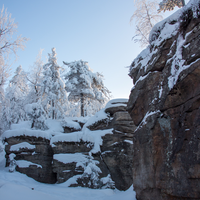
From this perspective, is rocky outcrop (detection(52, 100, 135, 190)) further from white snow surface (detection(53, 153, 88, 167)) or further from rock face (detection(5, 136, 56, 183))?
rock face (detection(5, 136, 56, 183))

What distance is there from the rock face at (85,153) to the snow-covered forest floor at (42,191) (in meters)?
0.71

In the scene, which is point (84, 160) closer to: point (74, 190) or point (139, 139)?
point (74, 190)

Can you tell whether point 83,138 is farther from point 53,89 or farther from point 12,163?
point 53,89

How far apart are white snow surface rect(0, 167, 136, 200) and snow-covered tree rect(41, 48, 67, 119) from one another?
9.85 meters

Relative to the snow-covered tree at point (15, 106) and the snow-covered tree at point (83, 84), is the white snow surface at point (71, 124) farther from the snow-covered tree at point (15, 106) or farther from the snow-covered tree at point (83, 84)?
the snow-covered tree at point (15, 106)

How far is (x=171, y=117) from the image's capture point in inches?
208

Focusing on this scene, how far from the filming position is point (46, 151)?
42.4 feet

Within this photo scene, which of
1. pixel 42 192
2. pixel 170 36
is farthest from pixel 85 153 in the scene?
pixel 170 36

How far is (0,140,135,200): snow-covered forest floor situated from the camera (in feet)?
20.2

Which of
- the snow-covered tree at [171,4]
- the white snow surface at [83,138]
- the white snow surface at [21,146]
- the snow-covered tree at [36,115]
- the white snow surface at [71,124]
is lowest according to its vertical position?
the white snow surface at [21,146]

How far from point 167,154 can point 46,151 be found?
10255 millimetres

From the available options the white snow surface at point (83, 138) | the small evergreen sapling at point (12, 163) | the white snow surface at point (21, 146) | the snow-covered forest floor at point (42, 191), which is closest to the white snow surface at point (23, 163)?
the small evergreen sapling at point (12, 163)

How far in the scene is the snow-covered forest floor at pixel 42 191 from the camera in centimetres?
616

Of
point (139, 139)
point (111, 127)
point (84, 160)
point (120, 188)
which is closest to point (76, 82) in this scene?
point (111, 127)
